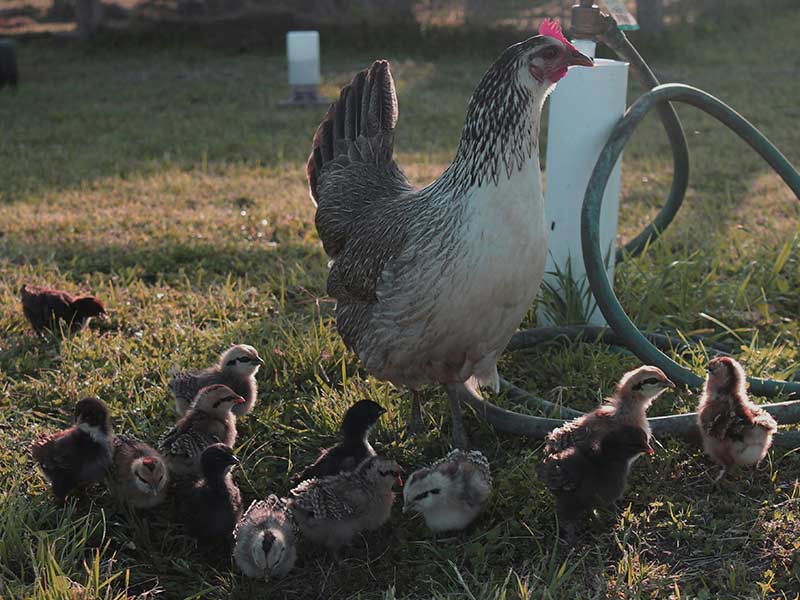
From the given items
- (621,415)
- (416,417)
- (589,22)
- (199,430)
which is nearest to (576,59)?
(589,22)

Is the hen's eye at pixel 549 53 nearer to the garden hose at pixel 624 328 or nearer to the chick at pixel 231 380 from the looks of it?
the garden hose at pixel 624 328

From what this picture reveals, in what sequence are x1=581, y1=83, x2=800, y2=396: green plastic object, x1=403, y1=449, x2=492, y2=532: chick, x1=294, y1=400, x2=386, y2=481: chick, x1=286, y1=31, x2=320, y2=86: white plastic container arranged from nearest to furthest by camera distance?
x1=403, y1=449, x2=492, y2=532: chick, x1=294, y1=400, x2=386, y2=481: chick, x1=581, y1=83, x2=800, y2=396: green plastic object, x1=286, y1=31, x2=320, y2=86: white plastic container

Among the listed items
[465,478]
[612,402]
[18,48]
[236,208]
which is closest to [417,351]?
[465,478]

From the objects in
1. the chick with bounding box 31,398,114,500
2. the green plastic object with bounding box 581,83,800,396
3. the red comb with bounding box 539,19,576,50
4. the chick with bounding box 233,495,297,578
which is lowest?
the chick with bounding box 233,495,297,578

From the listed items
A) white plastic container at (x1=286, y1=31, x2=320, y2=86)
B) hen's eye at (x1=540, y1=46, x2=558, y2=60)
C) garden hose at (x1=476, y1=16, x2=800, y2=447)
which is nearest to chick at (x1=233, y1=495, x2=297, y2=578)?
garden hose at (x1=476, y1=16, x2=800, y2=447)

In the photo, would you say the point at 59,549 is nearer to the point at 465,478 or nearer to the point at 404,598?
the point at 404,598

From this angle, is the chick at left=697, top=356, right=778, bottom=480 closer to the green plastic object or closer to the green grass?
the green grass

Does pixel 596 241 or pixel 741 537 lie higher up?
pixel 596 241

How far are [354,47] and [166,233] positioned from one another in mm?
8750

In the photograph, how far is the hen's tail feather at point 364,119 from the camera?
444 centimetres

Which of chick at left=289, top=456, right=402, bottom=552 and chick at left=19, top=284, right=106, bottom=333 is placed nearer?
chick at left=289, top=456, right=402, bottom=552

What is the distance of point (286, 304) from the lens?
519cm

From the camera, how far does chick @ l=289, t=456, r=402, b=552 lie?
315 centimetres

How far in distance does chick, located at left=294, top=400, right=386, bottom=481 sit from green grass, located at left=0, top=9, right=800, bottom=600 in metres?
0.30
